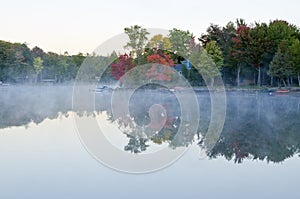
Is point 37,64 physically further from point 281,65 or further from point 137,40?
point 281,65

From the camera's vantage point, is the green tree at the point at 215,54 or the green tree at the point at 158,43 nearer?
the green tree at the point at 158,43

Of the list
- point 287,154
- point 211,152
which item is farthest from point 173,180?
point 287,154

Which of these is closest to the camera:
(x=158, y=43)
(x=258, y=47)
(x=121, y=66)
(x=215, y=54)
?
(x=158, y=43)

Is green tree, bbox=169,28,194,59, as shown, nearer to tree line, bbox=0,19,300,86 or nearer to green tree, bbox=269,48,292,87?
tree line, bbox=0,19,300,86

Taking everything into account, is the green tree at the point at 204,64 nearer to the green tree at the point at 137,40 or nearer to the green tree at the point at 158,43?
the green tree at the point at 158,43

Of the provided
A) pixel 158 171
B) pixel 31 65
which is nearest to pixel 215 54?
pixel 158 171

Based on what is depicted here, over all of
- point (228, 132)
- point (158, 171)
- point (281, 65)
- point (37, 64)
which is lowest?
point (158, 171)

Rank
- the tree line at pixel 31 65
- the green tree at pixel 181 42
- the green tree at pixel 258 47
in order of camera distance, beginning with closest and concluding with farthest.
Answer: the green tree at pixel 258 47 < the green tree at pixel 181 42 < the tree line at pixel 31 65

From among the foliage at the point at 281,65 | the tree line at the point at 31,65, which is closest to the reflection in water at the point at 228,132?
the foliage at the point at 281,65

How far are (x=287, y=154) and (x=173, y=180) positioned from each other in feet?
9.29

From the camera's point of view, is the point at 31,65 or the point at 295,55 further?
the point at 31,65

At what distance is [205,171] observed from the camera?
20.1 feet

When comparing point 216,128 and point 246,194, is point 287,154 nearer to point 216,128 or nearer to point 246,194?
point 246,194

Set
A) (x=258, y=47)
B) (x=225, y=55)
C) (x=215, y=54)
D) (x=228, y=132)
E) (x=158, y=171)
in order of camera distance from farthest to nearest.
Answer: (x=225, y=55) < (x=215, y=54) < (x=258, y=47) < (x=228, y=132) < (x=158, y=171)
